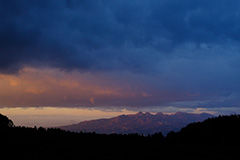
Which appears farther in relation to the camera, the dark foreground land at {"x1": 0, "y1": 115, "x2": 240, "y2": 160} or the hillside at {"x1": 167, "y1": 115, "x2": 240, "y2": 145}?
the hillside at {"x1": 167, "y1": 115, "x2": 240, "y2": 145}

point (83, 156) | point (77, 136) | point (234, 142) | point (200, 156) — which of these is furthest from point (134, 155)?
point (234, 142)

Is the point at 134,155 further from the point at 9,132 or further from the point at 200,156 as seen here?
the point at 9,132

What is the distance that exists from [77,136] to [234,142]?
18544mm

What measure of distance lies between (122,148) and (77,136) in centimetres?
485

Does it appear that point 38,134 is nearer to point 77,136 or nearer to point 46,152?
point 77,136

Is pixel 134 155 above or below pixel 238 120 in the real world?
below

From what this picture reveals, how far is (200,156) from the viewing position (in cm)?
1495

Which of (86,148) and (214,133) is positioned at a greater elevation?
(214,133)

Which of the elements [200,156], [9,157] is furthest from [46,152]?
[200,156]

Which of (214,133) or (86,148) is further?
(214,133)

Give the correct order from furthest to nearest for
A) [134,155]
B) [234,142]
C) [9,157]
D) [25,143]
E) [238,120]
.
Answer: [238,120]
[234,142]
[25,143]
[134,155]
[9,157]

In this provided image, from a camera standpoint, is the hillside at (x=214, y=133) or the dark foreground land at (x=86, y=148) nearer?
the dark foreground land at (x=86, y=148)

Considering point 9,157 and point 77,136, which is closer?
point 9,157

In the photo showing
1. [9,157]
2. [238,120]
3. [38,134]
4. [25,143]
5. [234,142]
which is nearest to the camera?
[9,157]
